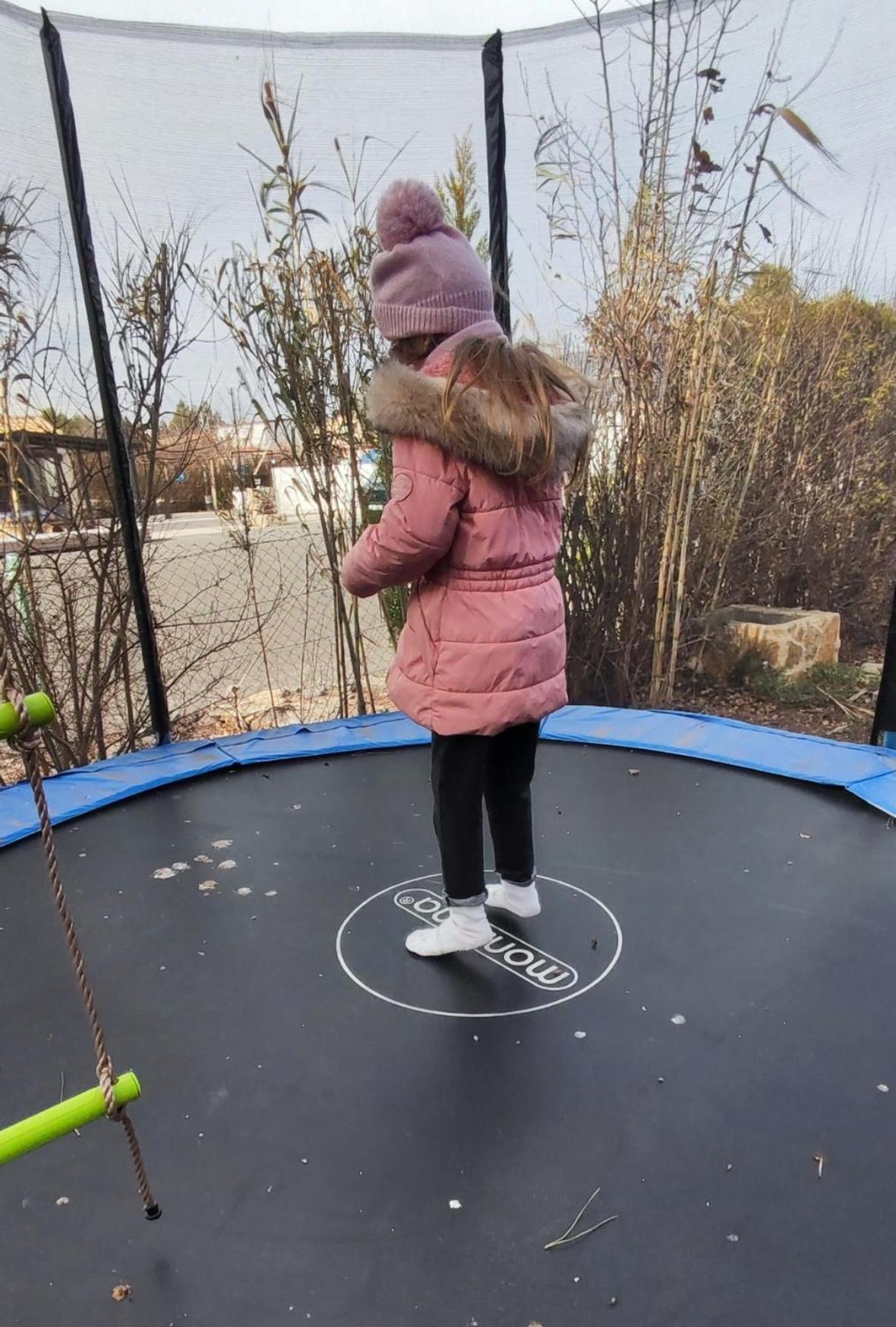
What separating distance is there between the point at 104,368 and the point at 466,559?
1.45m

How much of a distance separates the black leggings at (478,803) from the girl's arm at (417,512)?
269 millimetres

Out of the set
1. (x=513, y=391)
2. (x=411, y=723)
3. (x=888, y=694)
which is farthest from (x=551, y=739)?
(x=513, y=391)

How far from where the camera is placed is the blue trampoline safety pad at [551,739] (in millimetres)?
1891

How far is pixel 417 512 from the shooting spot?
42.8 inches

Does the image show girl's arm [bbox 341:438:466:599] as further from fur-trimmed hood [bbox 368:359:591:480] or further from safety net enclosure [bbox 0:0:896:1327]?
safety net enclosure [bbox 0:0:896:1327]

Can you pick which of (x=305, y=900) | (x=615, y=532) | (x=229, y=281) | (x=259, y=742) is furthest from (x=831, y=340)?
(x=305, y=900)

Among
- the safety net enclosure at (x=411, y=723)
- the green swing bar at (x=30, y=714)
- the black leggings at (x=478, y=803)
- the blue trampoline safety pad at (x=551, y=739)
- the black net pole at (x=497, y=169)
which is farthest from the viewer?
the black net pole at (x=497, y=169)

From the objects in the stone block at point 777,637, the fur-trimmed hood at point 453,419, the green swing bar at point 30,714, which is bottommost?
the stone block at point 777,637

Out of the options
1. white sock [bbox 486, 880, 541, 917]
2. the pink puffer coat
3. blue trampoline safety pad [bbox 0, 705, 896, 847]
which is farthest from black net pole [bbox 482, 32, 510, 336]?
white sock [bbox 486, 880, 541, 917]

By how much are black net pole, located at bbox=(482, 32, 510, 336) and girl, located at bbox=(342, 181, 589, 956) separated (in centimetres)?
130

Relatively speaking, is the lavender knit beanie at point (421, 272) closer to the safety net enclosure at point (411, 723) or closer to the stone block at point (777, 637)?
the safety net enclosure at point (411, 723)

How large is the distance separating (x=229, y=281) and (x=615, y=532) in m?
1.34

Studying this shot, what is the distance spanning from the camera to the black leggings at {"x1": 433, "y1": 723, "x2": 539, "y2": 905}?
48.3 inches

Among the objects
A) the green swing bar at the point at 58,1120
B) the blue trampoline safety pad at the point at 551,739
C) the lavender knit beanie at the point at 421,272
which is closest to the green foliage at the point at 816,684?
the blue trampoline safety pad at the point at 551,739
